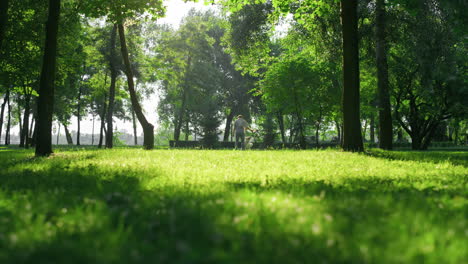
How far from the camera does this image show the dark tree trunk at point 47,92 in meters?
13.6

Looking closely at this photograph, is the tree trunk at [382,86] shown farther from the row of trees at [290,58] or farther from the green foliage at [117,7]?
the green foliage at [117,7]

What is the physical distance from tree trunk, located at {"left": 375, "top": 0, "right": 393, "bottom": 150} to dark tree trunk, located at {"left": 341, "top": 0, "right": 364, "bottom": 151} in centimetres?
588

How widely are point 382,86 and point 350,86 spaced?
7018 millimetres

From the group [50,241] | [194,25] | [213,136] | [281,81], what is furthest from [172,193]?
[194,25]

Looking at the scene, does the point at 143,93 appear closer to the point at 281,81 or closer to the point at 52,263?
the point at 281,81

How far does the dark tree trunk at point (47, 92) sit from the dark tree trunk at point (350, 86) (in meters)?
11.8

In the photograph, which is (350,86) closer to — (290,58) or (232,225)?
(232,225)

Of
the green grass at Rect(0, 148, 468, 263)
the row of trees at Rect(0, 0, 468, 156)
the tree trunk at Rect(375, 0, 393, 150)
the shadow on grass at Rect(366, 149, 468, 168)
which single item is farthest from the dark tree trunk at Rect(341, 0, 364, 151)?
the green grass at Rect(0, 148, 468, 263)

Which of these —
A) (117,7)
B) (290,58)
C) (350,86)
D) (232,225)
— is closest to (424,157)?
(350,86)

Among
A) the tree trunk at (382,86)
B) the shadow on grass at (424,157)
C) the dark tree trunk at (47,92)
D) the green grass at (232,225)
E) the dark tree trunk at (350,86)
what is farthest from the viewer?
the tree trunk at (382,86)

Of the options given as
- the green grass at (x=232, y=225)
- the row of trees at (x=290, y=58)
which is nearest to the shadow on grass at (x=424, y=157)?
the row of trees at (x=290, y=58)

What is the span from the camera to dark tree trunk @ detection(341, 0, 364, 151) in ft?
48.7

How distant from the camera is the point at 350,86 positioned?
48.9 feet

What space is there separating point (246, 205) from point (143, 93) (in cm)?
5843
